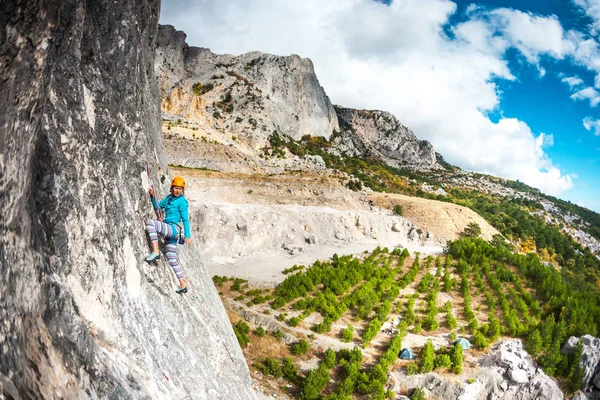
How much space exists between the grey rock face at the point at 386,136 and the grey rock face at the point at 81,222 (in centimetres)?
10703

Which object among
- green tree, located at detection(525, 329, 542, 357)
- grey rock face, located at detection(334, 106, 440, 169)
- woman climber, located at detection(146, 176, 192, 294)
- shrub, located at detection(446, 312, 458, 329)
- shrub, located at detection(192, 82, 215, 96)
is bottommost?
shrub, located at detection(446, 312, 458, 329)

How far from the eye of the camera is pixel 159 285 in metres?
6.13

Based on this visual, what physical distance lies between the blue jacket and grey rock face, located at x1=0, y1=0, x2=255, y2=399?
33 centimetres

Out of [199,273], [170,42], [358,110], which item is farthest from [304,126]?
[199,273]

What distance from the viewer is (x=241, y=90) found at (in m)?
68.2

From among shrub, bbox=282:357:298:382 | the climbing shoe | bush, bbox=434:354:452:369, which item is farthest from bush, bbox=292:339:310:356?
the climbing shoe

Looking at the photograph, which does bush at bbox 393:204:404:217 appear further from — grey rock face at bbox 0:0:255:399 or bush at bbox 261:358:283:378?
grey rock face at bbox 0:0:255:399

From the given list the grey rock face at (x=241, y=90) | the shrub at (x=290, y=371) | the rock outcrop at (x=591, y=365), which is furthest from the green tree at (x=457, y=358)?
the grey rock face at (x=241, y=90)

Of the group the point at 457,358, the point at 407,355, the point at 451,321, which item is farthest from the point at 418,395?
the point at 451,321

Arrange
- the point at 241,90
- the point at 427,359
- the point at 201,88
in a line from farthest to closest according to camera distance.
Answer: the point at 241,90 → the point at 201,88 → the point at 427,359

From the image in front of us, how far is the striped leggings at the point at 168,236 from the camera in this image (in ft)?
19.8

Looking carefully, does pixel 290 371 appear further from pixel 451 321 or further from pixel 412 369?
pixel 451 321

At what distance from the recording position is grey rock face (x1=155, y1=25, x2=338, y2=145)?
202ft

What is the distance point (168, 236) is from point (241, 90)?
218 feet
